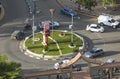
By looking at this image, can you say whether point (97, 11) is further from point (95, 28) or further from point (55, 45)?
point (55, 45)

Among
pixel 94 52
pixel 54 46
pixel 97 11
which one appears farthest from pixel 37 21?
pixel 94 52

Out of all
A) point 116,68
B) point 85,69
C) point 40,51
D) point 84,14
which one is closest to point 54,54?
point 40,51

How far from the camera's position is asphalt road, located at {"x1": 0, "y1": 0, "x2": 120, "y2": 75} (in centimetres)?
7119

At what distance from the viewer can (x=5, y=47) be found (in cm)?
7569

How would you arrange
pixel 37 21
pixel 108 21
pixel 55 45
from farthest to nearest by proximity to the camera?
pixel 37 21
pixel 108 21
pixel 55 45

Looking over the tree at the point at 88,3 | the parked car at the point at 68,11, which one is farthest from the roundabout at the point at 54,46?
the tree at the point at 88,3

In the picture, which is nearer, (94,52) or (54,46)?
(94,52)

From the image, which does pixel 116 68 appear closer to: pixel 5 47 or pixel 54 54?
pixel 54 54

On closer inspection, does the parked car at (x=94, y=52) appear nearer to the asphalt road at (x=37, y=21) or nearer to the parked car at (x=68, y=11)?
the asphalt road at (x=37, y=21)

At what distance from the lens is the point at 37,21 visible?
86.2m

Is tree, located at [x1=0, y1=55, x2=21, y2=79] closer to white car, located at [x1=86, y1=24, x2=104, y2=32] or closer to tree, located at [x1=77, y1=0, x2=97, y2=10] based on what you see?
white car, located at [x1=86, y1=24, x2=104, y2=32]

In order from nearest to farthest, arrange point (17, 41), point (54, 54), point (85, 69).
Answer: point (85, 69), point (54, 54), point (17, 41)

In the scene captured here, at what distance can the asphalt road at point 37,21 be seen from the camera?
234 ft

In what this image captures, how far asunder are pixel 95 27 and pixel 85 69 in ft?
52.6
